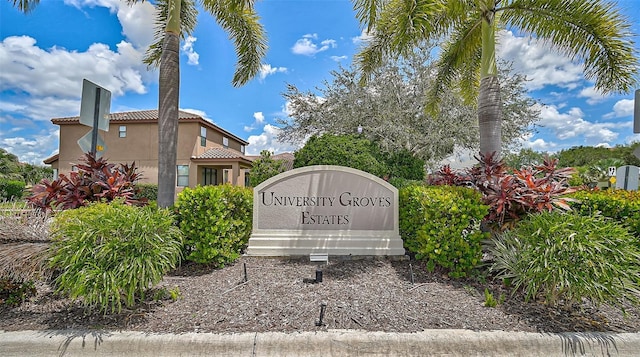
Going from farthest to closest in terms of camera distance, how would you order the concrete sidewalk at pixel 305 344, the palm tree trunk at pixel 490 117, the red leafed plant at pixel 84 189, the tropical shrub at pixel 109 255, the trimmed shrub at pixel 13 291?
the palm tree trunk at pixel 490 117 → the red leafed plant at pixel 84 189 → the trimmed shrub at pixel 13 291 → the tropical shrub at pixel 109 255 → the concrete sidewalk at pixel 305 344

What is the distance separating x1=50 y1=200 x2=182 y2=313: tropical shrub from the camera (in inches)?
122

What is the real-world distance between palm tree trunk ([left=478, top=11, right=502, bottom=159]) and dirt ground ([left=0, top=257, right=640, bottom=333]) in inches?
128

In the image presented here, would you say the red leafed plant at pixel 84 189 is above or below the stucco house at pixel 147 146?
below

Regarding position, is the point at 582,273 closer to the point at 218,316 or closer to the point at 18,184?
the point at 218,316

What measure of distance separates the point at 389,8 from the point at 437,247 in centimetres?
526

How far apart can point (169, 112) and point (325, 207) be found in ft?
12.1

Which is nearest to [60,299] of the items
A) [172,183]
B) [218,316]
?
[218,316]

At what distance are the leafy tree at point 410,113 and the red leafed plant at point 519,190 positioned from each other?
9118 millimetres

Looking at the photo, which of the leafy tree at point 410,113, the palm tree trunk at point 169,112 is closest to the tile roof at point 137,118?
the leafy tree at point 410,113

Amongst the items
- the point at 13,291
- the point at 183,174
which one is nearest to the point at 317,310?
the point at 13,291

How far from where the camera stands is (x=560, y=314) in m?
3.63

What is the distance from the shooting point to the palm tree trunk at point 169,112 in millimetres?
6332

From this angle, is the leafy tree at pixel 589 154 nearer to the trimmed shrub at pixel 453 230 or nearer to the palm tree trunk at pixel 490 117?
the palm tree trunk at pixel 490 117

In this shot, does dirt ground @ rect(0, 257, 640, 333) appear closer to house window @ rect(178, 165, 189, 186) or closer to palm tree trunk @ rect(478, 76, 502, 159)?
palm tree trunk @ rect(478, 76, 502, 159)
